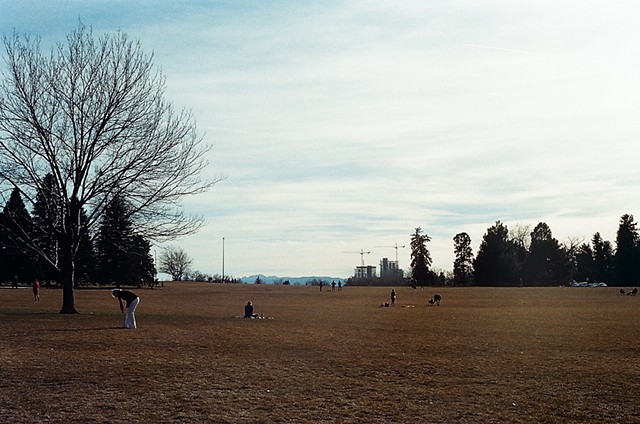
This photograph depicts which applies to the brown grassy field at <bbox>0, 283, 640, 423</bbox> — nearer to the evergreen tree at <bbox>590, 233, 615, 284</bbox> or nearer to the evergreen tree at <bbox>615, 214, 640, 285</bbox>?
the evergreen tree at <bbox>615, 214, 640, 285</bbox>

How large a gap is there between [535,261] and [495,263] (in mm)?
11397

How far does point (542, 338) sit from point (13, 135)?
78.4ft

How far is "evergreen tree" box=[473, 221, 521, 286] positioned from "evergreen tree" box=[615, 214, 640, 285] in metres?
18.7

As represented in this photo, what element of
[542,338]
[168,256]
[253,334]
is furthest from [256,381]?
[168,256]

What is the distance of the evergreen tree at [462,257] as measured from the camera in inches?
5915

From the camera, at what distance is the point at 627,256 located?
133 metres

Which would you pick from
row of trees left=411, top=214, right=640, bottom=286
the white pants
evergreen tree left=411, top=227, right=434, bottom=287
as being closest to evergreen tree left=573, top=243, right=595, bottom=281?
Result: row of trees left=411, top=214, right=640, bottom=286

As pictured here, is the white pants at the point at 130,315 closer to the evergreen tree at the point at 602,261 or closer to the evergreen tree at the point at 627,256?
the evergreen tree at the point at 627,256

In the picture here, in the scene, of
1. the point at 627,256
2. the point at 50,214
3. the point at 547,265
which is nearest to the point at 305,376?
the point at 50,214

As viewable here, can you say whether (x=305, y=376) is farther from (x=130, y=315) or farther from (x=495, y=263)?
(x=495, y=263)

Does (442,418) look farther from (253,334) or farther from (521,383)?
(253,334)

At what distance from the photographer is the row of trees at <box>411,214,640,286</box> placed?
134 m

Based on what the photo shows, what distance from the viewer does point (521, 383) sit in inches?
650

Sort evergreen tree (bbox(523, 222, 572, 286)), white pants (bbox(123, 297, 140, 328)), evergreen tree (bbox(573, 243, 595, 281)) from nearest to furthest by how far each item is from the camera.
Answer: white pants (bbox(123, 297, 140, 328)) < evergreen tree (bbox(523, 222, 572, 286)) < evergreen tree (bbox(573, 243, 595, 281))
